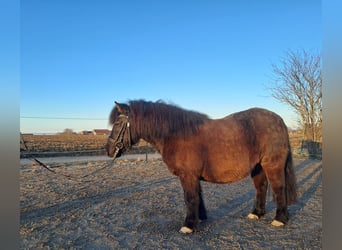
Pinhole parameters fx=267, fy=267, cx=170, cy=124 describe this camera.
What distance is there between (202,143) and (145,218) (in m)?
1.58

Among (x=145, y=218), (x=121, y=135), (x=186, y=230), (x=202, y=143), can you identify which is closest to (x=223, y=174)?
(x=202, y=143)

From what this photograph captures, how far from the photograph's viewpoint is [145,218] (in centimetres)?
436

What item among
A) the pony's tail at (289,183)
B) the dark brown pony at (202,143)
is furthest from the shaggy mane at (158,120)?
the pony's tail at (289,183)

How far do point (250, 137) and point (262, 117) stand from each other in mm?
430

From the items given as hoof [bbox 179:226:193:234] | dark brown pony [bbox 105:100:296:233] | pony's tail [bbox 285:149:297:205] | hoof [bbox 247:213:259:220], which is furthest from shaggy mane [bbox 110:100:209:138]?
hoof [bbox 247:213:259:220]

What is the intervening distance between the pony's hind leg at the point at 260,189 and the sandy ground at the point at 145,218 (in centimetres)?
17

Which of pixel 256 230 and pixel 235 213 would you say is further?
pixel 235 213

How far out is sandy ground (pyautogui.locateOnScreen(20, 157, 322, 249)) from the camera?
3.43 m

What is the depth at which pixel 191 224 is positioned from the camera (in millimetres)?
3814

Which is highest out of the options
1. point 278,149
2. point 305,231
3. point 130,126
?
point 130,126

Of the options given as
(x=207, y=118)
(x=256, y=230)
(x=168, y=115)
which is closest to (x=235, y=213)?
(x=256, y=230)

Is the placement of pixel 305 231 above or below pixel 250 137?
below

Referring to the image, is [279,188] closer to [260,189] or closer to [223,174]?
[260,189]
